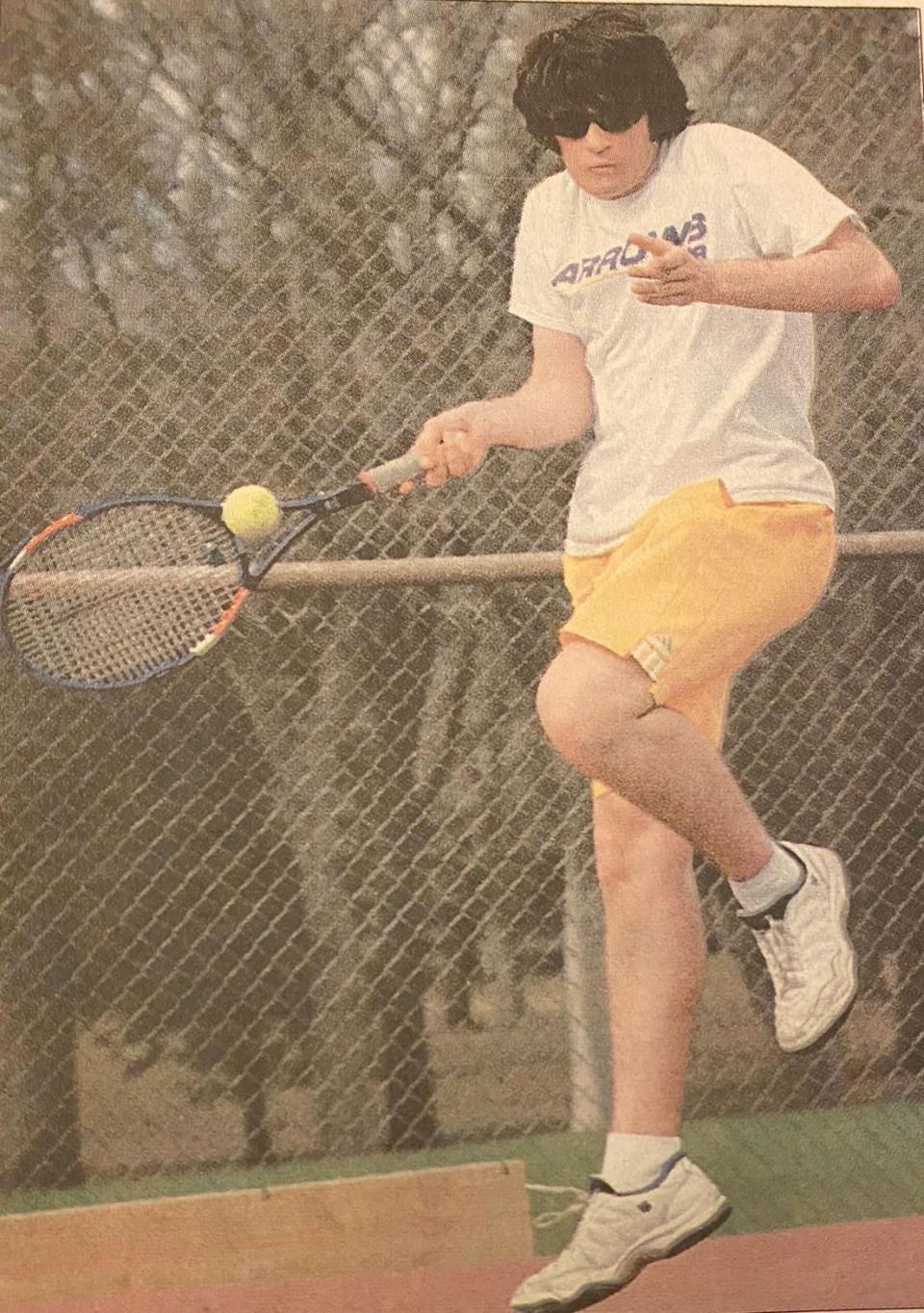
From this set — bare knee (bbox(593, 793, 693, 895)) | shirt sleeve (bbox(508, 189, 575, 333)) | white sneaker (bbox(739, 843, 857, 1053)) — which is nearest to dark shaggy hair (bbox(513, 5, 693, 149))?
shirt sleeve (bbox(508, 189, 575, 333))

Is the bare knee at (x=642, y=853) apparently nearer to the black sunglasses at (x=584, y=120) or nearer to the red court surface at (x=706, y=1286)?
the red court surface at (x=706, y=1286)

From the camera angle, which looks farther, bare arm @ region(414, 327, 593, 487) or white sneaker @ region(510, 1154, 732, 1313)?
bare arm @ region(414, 327, 593, 487)

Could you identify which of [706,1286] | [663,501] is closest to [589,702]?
[663,501]

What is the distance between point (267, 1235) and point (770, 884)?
96cm

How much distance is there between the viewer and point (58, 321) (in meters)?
2.31

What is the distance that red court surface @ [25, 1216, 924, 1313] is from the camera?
207cm

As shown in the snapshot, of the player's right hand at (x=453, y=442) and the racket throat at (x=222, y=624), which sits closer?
the racket throat at (x=222, y=624)

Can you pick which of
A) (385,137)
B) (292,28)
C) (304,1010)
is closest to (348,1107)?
(304,1010)

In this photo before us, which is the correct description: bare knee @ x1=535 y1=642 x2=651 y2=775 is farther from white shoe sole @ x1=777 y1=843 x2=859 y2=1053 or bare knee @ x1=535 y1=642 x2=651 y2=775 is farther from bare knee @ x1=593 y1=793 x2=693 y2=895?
white shoe sole @ x1=777 y1=843 x2=859 y2=1053

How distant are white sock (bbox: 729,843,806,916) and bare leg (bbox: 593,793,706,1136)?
0.08 metres

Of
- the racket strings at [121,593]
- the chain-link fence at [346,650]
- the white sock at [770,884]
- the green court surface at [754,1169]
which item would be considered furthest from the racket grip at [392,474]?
the green court surface at [754,1169]

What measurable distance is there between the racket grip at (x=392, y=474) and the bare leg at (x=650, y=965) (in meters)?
0.61

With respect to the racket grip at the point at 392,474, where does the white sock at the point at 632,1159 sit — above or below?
below

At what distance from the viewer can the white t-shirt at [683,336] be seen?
2.27 m
